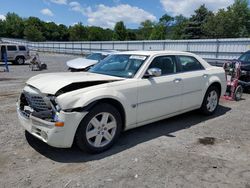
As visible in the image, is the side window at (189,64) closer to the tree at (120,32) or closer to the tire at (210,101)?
the tire at (210,101)

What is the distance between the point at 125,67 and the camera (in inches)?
183

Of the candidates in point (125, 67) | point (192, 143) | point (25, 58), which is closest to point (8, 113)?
point (125, 67)

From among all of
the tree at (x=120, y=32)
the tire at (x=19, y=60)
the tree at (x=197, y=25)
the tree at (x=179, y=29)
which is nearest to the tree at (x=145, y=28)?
the tree at (x=179, y=29)

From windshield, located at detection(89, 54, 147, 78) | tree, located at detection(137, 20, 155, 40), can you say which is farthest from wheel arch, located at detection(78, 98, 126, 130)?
tree, located at detection(137, 20, 155, 40)

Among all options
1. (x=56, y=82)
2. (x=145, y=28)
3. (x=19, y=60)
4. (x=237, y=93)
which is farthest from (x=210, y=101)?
(x=145, y=28)

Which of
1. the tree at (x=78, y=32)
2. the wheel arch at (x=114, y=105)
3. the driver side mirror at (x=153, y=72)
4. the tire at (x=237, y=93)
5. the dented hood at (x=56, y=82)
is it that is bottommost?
the tire at (x=237, y=93)

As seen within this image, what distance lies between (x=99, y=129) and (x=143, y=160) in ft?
2.70

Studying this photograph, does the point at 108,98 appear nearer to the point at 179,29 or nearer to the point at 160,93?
the point at 160,93

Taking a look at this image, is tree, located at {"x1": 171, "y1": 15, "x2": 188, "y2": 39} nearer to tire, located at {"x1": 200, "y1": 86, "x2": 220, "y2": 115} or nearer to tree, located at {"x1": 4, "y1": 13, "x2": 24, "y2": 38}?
tire, located at {"x1": 200, "y1": 86, "x2": 220, "y2": 115}

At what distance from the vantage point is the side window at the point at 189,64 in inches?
206

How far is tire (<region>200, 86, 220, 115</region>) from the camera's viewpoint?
5781 mm

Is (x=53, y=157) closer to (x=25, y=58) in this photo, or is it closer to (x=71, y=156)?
(x=71, y=156)

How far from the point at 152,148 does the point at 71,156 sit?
4.38 feet

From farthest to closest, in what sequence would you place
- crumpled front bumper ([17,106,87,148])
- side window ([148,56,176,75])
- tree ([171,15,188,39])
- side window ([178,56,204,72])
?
tree ([171,15,188,39])
side window ([178,56,204,72])
side window ([148,56,176,75])
crumpled front bumper ([17,106,87,148])
